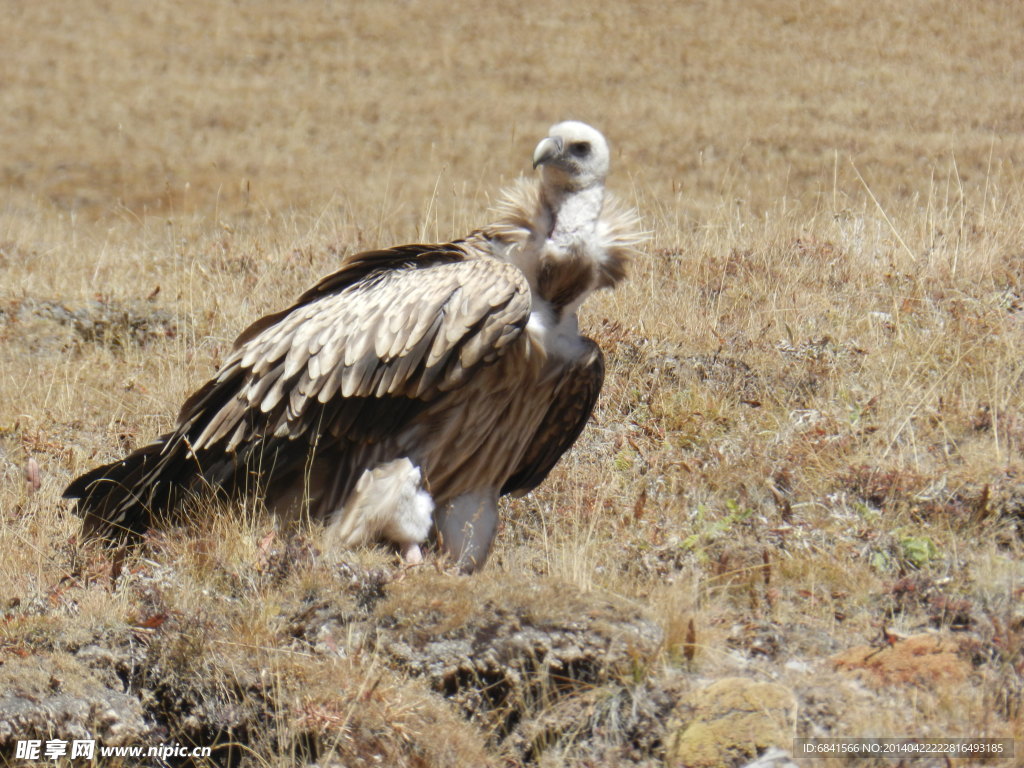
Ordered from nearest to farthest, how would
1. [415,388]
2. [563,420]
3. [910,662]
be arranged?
[910,662], [415,388], [563,420]

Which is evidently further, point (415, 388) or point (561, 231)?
point (561, 231)

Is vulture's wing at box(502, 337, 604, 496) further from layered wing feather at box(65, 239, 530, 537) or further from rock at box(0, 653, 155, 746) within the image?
rock at box(0, 653, 155, 746)

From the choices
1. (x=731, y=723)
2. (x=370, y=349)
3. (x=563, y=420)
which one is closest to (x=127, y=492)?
(x=370, y=349)

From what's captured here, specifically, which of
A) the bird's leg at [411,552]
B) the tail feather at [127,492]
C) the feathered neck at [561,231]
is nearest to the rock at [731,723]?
the bird's leg at [411,552]

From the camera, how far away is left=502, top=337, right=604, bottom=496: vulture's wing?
5000 millimetres

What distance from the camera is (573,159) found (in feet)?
16.0

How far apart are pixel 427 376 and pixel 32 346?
387 centimetres

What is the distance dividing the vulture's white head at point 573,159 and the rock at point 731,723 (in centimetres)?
211

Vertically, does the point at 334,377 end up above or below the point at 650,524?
above

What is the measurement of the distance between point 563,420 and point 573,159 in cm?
105

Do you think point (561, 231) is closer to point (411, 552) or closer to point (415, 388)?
point (415, 388)

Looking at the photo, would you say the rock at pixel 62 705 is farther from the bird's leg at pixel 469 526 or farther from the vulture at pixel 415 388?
the bird's leg at pixel 469 526

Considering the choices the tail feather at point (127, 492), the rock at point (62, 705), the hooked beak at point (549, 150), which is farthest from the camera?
the tail feather at point (127, 492)

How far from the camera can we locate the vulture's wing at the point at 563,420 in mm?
5000
